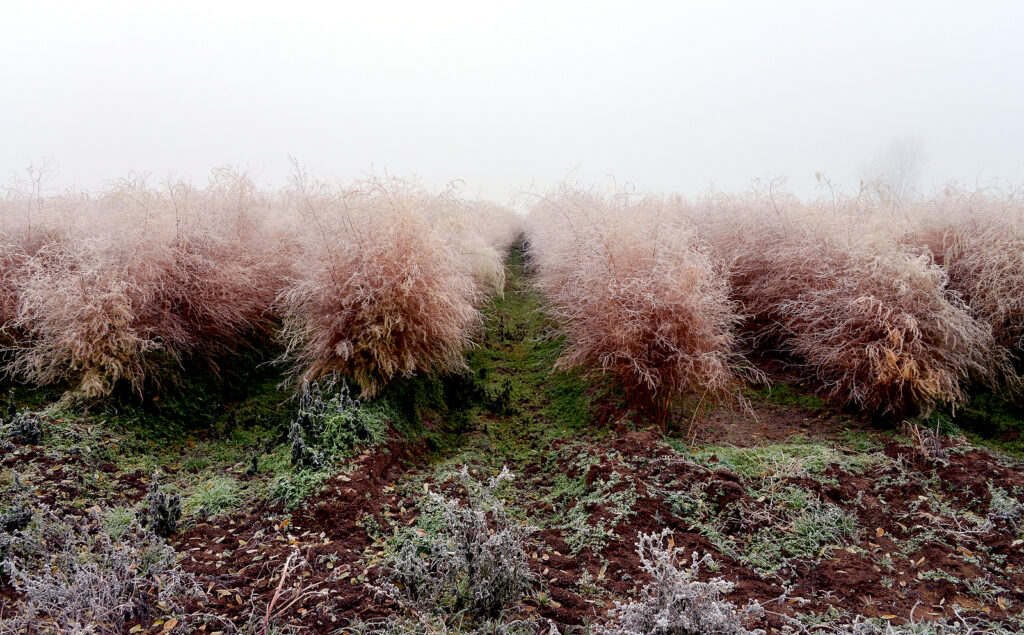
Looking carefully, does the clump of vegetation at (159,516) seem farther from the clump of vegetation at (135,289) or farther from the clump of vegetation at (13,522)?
A: the clump of vegetation at (135,289)

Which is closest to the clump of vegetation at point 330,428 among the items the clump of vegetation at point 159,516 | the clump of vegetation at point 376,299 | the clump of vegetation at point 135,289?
the clump of vegetation at point 376,299

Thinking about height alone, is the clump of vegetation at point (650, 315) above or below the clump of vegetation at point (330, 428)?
above

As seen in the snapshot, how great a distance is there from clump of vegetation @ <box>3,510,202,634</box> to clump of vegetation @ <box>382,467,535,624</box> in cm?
Result: 105

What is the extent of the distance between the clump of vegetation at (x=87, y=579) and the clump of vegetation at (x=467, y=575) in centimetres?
105

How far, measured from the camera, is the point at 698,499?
12.0 feet

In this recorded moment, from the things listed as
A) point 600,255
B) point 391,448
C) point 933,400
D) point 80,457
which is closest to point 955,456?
point 933,400

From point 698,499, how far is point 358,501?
7.70 feet

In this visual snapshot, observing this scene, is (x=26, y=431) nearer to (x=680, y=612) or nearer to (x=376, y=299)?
(x=376, y=299)

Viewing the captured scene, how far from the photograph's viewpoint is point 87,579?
238cm

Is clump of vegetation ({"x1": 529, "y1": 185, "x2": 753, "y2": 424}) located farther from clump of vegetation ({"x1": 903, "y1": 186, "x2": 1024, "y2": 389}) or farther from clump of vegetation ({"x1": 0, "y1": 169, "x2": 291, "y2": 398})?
clump of vegetation ({"x1": 0, "y1": 169, "x2": 291, "y2": 398})

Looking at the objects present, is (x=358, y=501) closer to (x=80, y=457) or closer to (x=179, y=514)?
(x=179, y=514)

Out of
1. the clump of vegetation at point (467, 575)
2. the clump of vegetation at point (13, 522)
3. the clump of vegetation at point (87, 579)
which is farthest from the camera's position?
the clump of vegetation at point (13, 522)

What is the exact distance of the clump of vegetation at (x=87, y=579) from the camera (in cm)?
230

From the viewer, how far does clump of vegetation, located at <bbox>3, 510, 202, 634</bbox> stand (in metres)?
2.30
